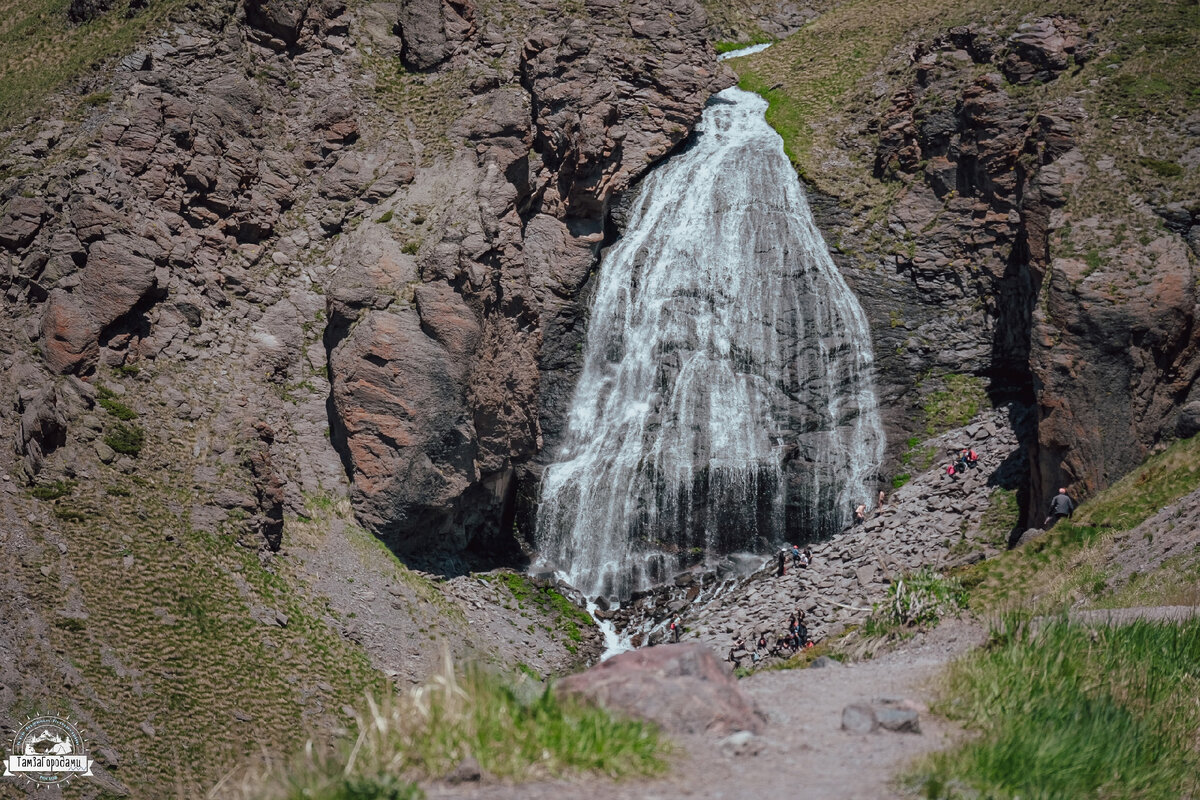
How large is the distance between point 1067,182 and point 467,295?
74.2 feet

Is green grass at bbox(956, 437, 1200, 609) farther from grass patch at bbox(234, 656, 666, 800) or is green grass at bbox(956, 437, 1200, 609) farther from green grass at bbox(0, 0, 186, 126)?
green grass at bbox(0, 0, 186, 126)

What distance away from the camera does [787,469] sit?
39500mm

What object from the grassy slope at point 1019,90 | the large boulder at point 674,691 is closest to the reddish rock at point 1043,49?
the grassy slope at point 1019,90

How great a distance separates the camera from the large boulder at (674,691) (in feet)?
38.1

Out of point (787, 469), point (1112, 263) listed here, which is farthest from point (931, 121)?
point (787, 469)

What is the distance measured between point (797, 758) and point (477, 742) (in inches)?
141

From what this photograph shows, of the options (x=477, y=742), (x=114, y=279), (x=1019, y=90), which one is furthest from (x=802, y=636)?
(x=114, y=279)

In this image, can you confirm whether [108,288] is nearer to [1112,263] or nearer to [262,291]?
[262,291]

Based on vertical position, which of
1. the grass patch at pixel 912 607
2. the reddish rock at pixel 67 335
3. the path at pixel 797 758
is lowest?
the grass patch at pixel 912 607

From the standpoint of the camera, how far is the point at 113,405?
31844 millimetres

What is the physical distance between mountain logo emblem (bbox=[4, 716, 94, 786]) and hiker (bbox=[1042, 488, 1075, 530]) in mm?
27088

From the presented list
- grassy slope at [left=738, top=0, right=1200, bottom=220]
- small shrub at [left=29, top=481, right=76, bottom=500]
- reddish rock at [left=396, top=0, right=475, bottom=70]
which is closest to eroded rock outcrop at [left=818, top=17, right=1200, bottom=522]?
grassy slope at [left=738, top=0, right=1200, bottom=220]

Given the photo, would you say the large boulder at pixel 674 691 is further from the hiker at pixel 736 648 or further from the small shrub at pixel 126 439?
the small shrub at pixel 126 439

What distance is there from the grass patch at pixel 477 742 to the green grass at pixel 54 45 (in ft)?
115
